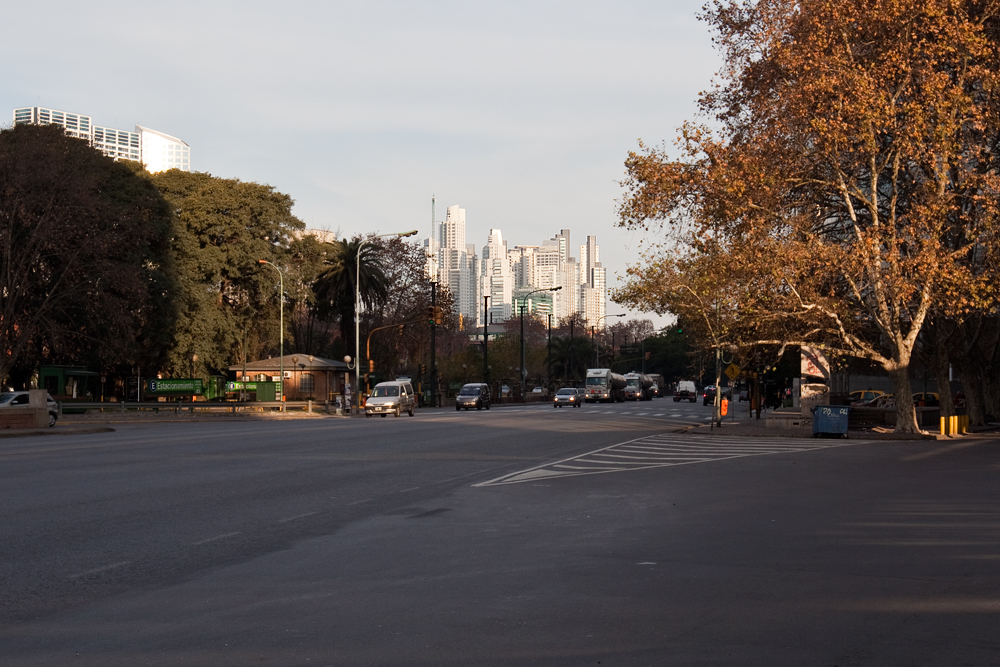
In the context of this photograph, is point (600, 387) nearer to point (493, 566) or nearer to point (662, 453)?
point (662, 453)

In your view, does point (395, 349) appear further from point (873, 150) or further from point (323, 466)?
point (323, 466)

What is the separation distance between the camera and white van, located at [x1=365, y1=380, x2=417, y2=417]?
48969 millimetres

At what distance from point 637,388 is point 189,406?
178 ft

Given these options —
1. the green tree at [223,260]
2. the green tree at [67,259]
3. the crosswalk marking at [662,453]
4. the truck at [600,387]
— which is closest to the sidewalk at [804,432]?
the crosswalk marking at [662,453]

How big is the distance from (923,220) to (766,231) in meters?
4.31

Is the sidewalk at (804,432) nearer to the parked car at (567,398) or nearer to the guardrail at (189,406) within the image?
the guardrail at (189,406)

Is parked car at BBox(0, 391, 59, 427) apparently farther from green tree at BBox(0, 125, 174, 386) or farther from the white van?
the white van

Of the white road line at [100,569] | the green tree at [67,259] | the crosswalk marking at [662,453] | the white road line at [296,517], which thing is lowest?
the crosswalk marking at [662,453]

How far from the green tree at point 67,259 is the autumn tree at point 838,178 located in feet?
88.6

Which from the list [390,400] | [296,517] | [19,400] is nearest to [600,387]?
[390,400]

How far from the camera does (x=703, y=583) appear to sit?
8.25 metres

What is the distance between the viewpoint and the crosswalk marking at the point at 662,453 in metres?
18.9

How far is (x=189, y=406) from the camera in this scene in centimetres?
5381

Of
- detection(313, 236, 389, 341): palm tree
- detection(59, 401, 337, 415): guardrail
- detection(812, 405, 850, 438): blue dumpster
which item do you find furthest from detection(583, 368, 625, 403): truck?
detection(812, 405, 850, 438): blue dumpster
